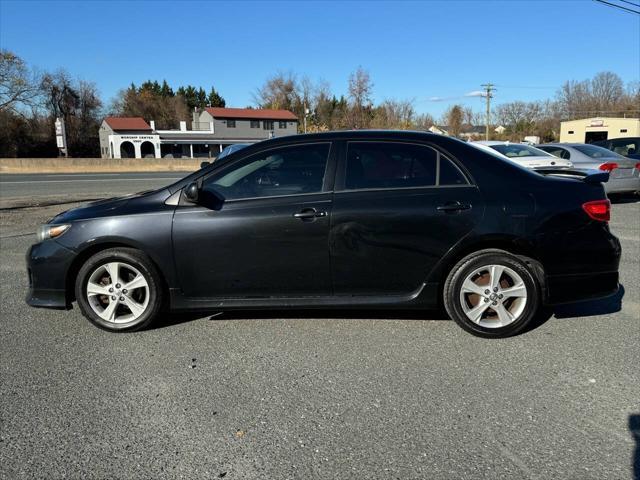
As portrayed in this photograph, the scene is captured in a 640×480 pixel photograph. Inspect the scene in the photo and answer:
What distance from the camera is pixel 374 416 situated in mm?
2879

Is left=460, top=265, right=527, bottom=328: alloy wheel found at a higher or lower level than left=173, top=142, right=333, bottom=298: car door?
lower

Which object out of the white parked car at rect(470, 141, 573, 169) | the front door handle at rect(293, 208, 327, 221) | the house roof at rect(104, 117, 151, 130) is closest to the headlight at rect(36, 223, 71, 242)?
the front door handle at rect(293, 208, 327, 221)

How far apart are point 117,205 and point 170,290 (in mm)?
880

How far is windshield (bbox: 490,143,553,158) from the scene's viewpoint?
11.9 meters

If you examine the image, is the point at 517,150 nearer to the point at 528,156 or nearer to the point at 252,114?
the point at 528,156

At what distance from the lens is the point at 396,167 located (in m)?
4.10

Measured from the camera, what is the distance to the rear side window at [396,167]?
4051 millimetres

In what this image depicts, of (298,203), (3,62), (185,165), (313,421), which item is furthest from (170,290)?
(3,62)

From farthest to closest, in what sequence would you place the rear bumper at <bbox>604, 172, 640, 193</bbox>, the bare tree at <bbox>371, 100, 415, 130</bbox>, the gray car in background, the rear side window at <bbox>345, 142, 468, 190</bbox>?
1. the bare tree at <bbox>371, 100, 415, 130</bbox>
2. the rear bumper at <bbox>604, 172, 640, 193</bbox>
3. the gray car in background
4. the rear side window at <bbox>345, 142, 468, 190</bbox>

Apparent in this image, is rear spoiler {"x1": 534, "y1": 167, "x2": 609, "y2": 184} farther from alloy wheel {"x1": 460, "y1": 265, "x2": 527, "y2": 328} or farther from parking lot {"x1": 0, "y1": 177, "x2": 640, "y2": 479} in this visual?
parking lot {"x1": 0, "y1": 177, "x2": 640, "y2": 479}

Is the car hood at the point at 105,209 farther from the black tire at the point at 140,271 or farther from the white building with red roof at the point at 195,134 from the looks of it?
the white building with red roof at the point at 195,134

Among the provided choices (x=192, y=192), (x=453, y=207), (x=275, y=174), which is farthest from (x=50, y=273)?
(x=453, y=207)

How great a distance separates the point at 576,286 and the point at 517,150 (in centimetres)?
905

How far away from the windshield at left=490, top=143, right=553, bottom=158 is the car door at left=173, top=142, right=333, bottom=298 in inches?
366
